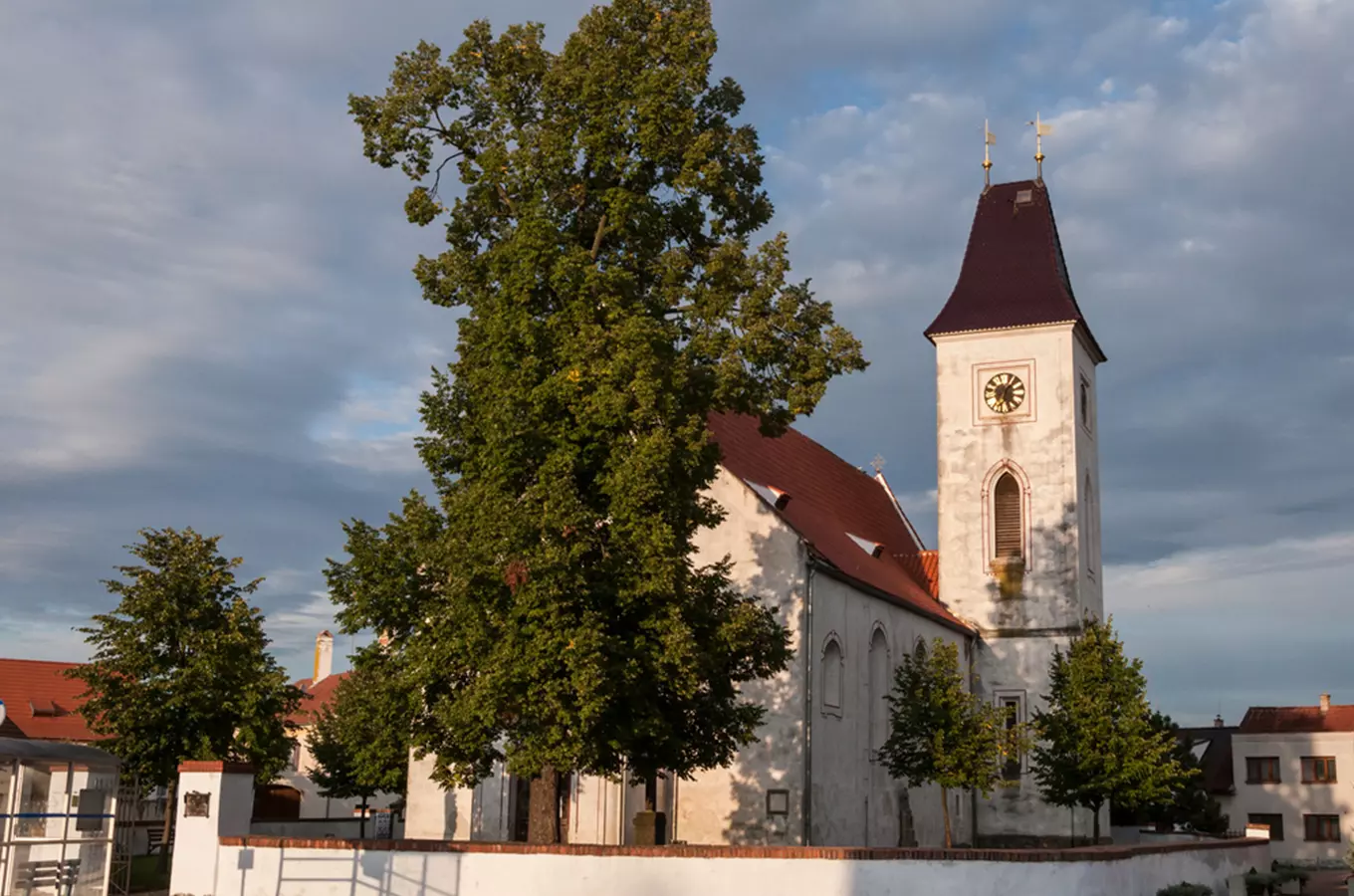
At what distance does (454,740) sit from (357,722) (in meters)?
3.21

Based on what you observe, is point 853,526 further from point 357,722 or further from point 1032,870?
point 1032,870

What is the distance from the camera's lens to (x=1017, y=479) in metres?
39.1

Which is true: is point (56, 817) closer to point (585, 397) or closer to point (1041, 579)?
point (585, 397)

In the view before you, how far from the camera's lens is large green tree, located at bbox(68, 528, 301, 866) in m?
29.2

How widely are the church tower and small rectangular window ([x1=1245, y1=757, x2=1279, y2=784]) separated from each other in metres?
22.7

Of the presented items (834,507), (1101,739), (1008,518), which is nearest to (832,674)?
(1101,739)

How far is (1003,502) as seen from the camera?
3934 centimetres

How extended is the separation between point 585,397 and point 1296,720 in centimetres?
4852

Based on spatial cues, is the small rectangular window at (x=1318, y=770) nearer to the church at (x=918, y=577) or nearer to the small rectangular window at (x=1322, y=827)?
the small rectangular window at (x=1322, y=827)

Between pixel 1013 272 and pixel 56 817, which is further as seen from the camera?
pixel 1013 272

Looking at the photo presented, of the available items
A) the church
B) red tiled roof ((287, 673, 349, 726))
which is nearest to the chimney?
red tiled roof ((287, 673, 349, 726))

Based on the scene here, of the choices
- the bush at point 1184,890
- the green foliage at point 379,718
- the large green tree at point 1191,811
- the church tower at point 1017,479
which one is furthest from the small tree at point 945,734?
the large green tree at point 1191,811

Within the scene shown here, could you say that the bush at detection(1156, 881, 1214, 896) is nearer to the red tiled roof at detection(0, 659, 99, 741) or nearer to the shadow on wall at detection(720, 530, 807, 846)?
the shadow on wall at detection(720, 530, 807, 846)

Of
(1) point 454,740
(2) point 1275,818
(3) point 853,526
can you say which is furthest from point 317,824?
(2) point 1275,818
